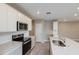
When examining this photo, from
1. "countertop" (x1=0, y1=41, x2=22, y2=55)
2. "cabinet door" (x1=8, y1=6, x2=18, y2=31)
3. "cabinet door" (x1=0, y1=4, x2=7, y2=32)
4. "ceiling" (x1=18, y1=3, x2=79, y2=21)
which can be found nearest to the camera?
"countertop" (x1=0, y1=41, x2=22, y2=55)

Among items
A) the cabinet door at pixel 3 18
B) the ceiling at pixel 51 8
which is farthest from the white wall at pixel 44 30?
the cabinet door at pixel 3 18

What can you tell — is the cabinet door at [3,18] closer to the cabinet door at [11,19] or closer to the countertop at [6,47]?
the cabinet door at [11,19]

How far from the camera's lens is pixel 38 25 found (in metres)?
9.66

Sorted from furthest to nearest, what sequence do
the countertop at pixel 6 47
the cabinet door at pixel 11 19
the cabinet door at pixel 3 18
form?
the cabinet door at pixel 11 19 → the cabinet door at pixel 3 18 → the countertop at pixel 6 47

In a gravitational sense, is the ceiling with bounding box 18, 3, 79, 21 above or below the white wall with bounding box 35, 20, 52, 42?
above

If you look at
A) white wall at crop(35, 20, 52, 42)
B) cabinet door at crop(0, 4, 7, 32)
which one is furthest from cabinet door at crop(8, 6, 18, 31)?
white wall at crop(35, 20, 52, 42)

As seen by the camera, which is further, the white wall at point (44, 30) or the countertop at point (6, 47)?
the white wall at point (44, 30)

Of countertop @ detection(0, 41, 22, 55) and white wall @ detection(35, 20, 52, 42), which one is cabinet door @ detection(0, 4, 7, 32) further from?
white wall @ detection(35, 20, 52, 42)

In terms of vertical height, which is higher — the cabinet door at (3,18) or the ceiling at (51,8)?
the ceiling at (51,8)

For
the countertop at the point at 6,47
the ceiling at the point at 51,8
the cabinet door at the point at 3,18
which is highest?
the ceiling at the point at 51,8

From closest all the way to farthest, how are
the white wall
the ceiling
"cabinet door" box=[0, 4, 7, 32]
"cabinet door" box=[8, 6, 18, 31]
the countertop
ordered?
the countertop < "cabinet door" box=[0, 4, 7, 32] < "cabinet door" box=[8, 6, 18, 31] < the ceiling < the white wall

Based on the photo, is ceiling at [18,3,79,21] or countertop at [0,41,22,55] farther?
ceiling at [18,3,79,21]
